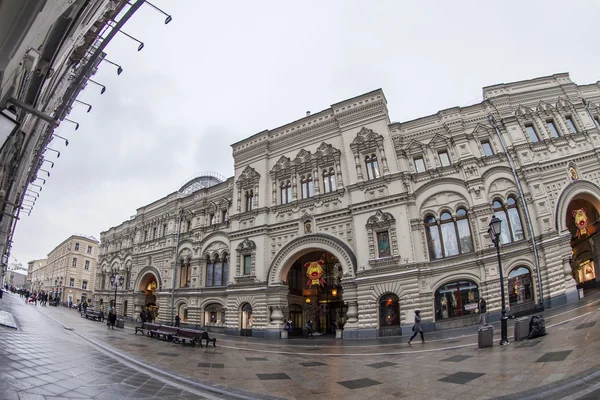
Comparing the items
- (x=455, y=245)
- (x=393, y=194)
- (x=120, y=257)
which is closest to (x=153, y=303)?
(x=120, y=257)

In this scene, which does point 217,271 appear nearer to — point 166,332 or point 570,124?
A: point 166,332

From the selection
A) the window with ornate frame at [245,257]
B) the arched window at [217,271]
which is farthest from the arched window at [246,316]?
the arched window at [217,271]

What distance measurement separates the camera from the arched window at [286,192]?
85.4ft

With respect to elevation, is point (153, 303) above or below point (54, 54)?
below

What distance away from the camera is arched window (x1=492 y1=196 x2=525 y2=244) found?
18.4 m

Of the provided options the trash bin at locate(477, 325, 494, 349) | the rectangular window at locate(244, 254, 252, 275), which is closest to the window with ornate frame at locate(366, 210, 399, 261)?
the trash bin at locate(477, 325, 494, 349)

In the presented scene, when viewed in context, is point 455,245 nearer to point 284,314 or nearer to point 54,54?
point 284,314

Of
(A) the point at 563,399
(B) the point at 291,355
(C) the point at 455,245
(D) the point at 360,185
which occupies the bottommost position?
(B) the point at 291,355

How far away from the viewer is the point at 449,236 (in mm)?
19656

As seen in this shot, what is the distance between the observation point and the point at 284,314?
76.9 ft

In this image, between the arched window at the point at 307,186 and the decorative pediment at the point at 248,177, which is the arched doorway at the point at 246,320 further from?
the decorative pediment at the point at 248,177

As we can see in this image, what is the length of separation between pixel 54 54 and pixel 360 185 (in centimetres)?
1847

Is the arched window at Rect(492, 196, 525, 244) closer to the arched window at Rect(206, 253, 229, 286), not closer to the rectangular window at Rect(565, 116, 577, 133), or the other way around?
the rectangular window at Rect(565, 116, 577, 133)

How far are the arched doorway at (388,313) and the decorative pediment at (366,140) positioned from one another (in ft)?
35.6
